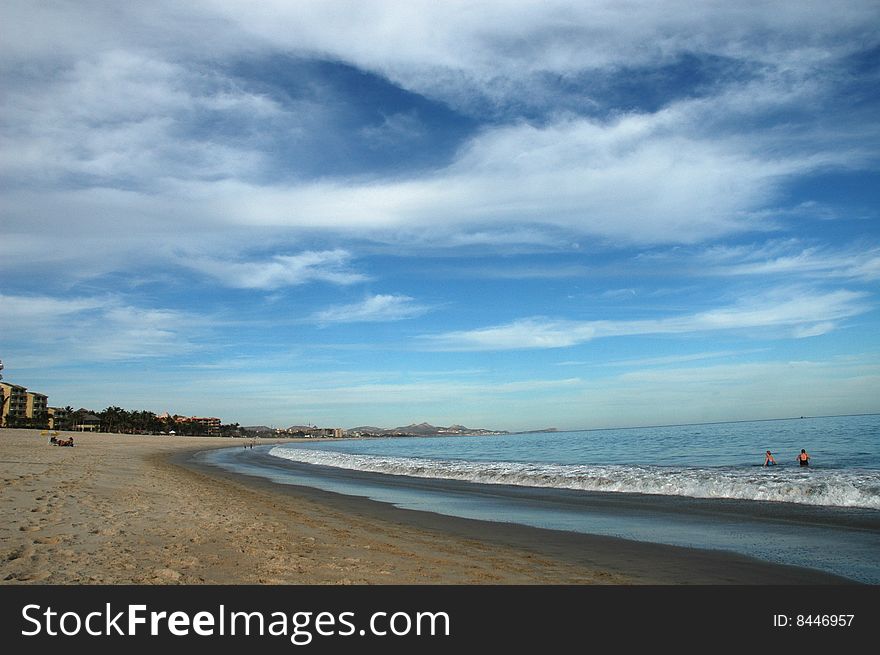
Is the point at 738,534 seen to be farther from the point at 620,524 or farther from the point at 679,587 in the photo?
the point at 679,587

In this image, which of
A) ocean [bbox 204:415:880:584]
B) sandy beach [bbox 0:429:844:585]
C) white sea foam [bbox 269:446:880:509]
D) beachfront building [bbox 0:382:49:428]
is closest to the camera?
sandy beach [bbox 0:429:844:585]

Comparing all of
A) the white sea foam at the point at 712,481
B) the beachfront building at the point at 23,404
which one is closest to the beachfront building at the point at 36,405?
the beachfront building at the point at 23,404

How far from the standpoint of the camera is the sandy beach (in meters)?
8.06

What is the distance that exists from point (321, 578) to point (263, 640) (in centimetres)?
243

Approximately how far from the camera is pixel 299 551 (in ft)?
32.9

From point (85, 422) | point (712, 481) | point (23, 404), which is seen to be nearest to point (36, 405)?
point (23, 404)

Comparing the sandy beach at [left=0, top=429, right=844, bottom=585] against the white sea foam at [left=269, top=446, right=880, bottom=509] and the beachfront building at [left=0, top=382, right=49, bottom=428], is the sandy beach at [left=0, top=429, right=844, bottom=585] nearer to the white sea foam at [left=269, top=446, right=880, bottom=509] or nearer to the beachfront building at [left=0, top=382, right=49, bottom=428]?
the white sea foam at [left=269, top=446, right=880, bottom=509]

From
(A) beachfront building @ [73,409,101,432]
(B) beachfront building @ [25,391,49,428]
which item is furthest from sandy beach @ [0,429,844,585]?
(B) beachfront building @ [25,391,49,428]

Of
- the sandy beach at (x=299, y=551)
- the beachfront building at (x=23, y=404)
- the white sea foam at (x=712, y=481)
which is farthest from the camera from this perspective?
the beachfront building at (x=23, y=404)

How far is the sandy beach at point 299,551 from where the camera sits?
806 centimetres

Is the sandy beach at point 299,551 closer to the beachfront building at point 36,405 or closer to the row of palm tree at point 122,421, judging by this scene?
the row of palm tree at point 122,421

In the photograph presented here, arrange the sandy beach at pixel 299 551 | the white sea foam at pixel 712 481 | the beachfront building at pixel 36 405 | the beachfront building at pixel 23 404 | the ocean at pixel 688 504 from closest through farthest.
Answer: the sandy beach at pixel 299 551 < the ocean at pixel 688 504 < the white sea foam at pixel 712 481 < the beachfront building at pixel 23 404 < the beachfront building at pixel 36 405

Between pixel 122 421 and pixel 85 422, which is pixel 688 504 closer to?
pixel 85 422

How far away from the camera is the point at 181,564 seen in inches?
331
